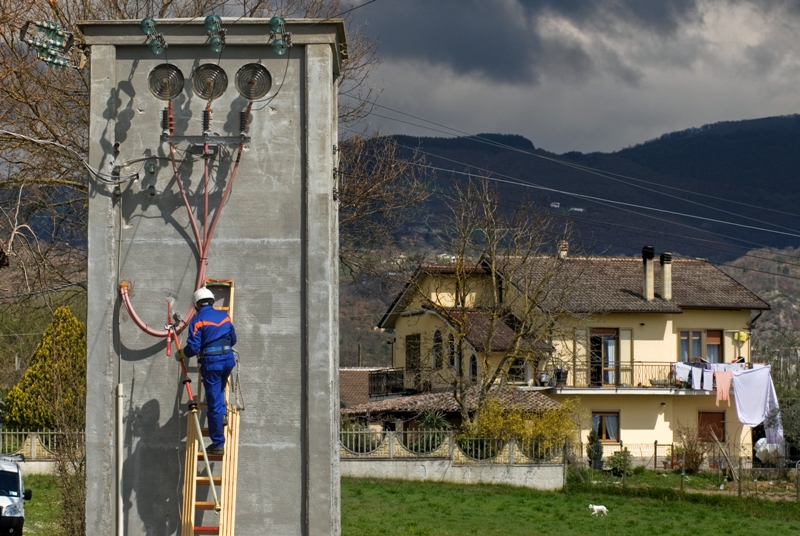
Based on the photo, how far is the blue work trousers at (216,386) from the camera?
1078 cm

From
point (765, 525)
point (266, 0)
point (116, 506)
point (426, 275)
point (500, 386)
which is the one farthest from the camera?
point (426, 275)

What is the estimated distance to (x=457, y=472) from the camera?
33.3m

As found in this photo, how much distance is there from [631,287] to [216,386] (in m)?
39.4

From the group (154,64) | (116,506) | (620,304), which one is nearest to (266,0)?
(154,64)

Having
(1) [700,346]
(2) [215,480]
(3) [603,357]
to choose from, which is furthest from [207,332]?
(1) [700,346]

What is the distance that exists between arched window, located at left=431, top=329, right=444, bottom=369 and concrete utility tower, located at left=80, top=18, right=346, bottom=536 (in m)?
28.6

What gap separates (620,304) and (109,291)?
36925mm

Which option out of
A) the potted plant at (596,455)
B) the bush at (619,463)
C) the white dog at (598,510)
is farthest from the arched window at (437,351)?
the white dog at (598,510)

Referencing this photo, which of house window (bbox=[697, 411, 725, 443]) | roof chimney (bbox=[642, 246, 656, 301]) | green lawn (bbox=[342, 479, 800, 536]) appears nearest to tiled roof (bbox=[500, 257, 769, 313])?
roof chimney (bbox=[642, 246, 656, 301])

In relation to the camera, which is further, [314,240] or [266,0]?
[266,0]

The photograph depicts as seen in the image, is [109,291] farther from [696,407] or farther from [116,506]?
[696,407]

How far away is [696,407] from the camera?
46625mm

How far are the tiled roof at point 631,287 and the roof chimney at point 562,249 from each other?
32cm

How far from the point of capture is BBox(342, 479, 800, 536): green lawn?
24859 mm
